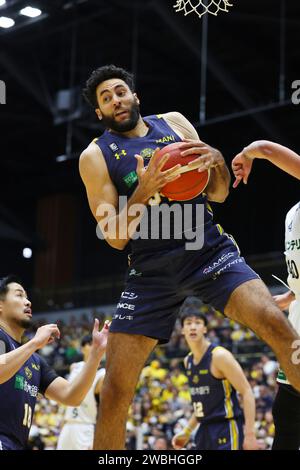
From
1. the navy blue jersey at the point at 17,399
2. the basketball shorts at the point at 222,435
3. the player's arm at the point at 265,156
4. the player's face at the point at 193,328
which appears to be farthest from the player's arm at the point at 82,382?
the player's face at the point at 193,328

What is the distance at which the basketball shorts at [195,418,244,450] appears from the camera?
7027 mm

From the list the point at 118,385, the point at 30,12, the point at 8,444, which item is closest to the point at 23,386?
the point at 8,444

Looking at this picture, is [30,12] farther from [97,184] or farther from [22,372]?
[97,184]

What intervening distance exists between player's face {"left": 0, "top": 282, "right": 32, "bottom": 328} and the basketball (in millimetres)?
1396

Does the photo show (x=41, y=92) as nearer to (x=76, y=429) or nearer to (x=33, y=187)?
(x=33, y=187)

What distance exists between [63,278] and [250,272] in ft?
75.6

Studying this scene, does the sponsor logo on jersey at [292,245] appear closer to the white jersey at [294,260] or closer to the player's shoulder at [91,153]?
the white jersey at [294,260]

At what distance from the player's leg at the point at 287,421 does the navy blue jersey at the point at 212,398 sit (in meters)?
2.37

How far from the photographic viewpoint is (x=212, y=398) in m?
7.20

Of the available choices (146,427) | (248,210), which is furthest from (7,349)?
(248,210)

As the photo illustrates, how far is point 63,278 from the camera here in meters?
26.9

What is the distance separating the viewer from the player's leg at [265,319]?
379 cm

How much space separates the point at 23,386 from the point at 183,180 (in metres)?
1.70
